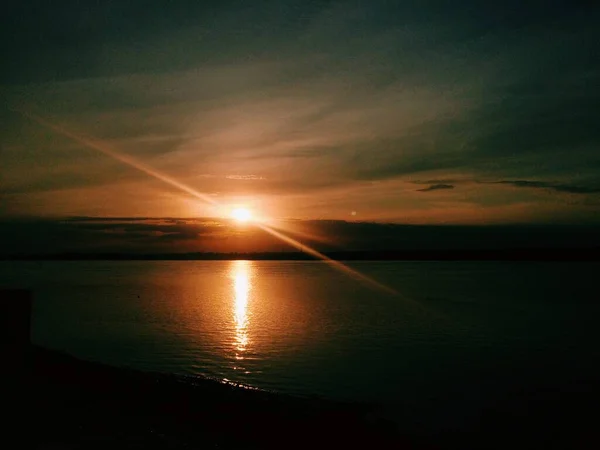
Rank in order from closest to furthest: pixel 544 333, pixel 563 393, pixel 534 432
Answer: pixel 534 432
pixel 563 393
pixel 544 333

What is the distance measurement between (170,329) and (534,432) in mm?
39706

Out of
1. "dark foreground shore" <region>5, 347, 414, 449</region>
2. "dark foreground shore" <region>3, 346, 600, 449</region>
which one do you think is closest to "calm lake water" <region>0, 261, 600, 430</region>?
"dark foreground shore" <region>3, 346, 600, 449</region>

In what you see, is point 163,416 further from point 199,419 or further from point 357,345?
point 357,345

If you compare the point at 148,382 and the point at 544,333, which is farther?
the point at 544,333

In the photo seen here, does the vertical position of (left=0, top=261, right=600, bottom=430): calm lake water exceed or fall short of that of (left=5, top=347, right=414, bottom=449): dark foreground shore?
it falls short

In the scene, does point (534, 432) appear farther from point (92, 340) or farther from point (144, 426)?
point (92, 340)

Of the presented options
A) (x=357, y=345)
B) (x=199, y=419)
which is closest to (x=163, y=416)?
(x=199, y=419)

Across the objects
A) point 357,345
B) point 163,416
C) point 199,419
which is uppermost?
point 163,416

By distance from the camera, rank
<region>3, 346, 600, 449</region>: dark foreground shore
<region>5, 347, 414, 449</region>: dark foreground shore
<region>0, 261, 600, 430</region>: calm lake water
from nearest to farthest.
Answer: <region>5, 347, 414, 449</region>: dark foreground shore
<region>3, 346, 600, 449</region>: dark foreground shore
<region>0, 261, 600, 430</region>: calm lake water

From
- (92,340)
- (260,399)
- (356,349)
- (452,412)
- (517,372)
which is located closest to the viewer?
(260,399)

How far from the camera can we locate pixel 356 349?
43.4 metres

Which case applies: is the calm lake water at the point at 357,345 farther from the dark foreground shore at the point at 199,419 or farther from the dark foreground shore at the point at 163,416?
the dark foreground shore at the point at 163,416

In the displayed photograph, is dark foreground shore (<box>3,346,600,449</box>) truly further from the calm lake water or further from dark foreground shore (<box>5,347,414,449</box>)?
the calm lake water

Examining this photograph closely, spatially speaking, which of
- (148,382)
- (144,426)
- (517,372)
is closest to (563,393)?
(517,372)
